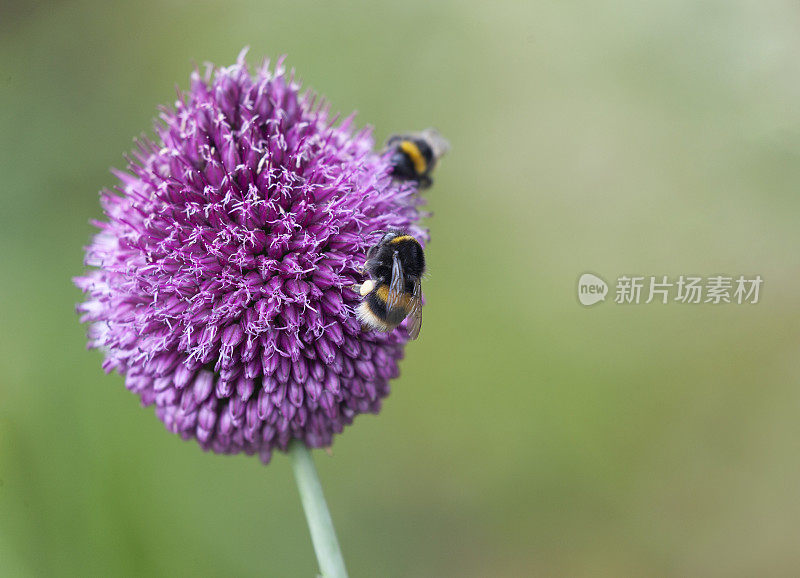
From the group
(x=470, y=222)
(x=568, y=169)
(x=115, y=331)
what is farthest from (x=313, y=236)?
(x=568, y=169)

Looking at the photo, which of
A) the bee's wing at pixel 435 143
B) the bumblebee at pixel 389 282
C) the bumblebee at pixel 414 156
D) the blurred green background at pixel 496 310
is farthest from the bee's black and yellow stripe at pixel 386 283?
the blurred green background at pixel 496 310

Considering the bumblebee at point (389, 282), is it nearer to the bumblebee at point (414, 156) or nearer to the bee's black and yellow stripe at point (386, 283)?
the bee's black and yellow stripe at point (386, 283)

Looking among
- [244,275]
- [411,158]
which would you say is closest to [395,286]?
[244,275]

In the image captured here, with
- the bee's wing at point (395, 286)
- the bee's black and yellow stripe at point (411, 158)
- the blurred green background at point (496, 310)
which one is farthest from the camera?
the blurred green background at point (496, 310)

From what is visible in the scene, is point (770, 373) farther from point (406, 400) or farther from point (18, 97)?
point (18, 97)

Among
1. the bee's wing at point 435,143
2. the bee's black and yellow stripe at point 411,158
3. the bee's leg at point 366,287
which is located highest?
the bee's wing at point 435,143

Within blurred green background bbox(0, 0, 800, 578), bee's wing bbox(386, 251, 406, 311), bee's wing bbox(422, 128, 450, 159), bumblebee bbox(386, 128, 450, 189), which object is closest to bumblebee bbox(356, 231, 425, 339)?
bee's wing bbox(386, 251, 406, 311)

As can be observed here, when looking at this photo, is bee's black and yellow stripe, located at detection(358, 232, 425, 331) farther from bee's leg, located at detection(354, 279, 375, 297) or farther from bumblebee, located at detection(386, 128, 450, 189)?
bumblebee, located at detection(386, 128, 450, 189)
